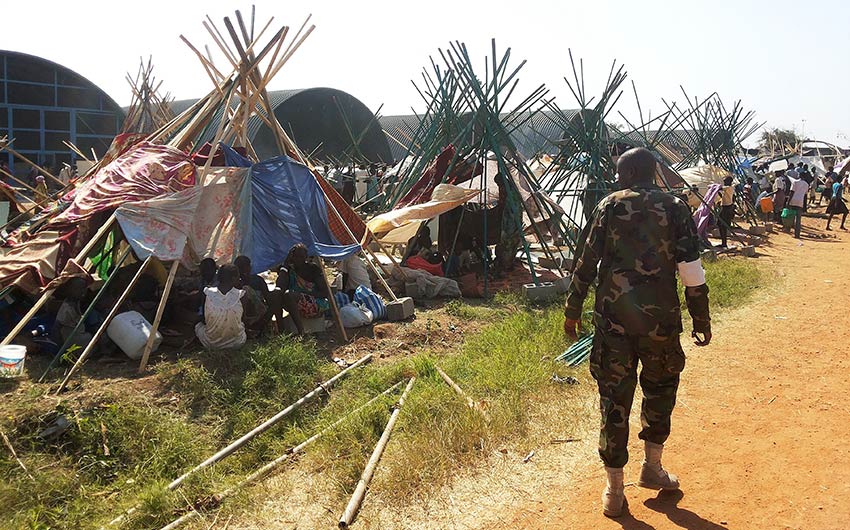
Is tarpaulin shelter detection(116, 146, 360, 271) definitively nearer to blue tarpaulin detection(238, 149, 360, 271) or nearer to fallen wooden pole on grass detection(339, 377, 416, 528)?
blue tarpaulin detection(238, 149, 360, 271)

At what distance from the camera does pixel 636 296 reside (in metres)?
3.14

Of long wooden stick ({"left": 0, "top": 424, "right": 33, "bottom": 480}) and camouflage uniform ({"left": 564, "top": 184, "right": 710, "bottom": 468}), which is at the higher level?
camouflage uniform ({"left": 564, "top": 184, "right": 710, "bottom": 468})

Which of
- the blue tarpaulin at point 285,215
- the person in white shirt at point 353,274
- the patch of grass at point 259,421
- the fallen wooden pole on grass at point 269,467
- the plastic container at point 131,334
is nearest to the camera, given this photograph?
the fallen wooden pole on grass at point 269,467

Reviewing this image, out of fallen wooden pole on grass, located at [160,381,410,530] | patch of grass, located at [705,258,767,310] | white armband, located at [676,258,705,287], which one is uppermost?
white armband, located at [676,258,705,287]

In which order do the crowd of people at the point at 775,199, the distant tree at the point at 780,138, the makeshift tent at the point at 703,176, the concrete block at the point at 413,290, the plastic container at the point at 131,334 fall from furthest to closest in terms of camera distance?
the distant tree at the point at 780,138
the makeshift tent at the point at 703,176
the crowd of people at the point at 775,199
the concrete block at the point at 413,290
the plastic container at the point at 131,334

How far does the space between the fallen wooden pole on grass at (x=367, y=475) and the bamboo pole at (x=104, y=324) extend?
2.66 metres

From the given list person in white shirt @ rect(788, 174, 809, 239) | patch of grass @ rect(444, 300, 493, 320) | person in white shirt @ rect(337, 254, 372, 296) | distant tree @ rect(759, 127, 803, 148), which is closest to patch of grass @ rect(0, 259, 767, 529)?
patch of grass @ rect(444, 300, 493, 320)

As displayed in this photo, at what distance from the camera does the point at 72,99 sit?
68.8ft

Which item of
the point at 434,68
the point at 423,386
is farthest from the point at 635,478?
the point at 434,68

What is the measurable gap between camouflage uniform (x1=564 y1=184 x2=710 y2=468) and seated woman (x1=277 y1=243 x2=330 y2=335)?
4188 millimetres

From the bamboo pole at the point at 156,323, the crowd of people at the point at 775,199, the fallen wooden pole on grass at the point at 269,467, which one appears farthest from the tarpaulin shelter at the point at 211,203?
the crowd of people at the point at 775,199

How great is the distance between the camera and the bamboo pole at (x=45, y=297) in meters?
5.75

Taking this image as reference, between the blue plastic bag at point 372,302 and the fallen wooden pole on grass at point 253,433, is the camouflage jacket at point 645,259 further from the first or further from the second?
the blue plastic bag at point 372,302

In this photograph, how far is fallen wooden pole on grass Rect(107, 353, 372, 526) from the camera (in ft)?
13.4
